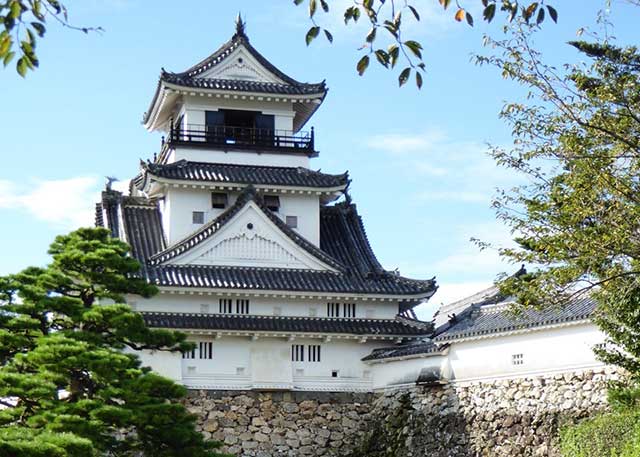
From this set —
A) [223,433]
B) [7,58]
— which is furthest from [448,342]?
[7,58]

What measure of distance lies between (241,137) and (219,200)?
194cm

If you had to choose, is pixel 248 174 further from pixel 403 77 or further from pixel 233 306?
pixel 403 77

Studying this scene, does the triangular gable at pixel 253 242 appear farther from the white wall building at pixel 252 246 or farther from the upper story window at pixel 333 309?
the upper story window at pixel 333 309

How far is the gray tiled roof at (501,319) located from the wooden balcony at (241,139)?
6.13 m

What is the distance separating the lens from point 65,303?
787 inches

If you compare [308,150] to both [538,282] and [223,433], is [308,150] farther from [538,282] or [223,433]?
[538,282]

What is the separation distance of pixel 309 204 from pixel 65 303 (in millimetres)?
10473

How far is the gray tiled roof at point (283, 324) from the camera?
1037 inches

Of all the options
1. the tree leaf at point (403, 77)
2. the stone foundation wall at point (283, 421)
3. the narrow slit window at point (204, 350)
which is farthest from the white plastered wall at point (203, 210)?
Answer: the tree leaf at point (403, 77)

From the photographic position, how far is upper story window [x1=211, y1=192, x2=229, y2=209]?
2894 cm

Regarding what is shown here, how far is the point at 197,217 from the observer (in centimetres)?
2864

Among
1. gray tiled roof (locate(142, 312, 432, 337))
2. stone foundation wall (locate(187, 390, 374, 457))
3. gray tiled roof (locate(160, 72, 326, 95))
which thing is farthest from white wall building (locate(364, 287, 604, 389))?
gray tiled roof (locate(160, 72, 326, 95))

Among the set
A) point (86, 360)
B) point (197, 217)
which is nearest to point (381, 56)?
point (86, 360)

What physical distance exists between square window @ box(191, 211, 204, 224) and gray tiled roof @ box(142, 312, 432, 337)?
277 cm
